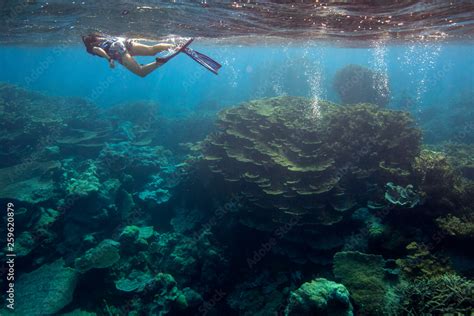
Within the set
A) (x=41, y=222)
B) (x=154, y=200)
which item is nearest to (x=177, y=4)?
(x=154, y=200)

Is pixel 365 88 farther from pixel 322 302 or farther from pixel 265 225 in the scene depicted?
pixel 322 302

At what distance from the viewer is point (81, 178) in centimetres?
1248

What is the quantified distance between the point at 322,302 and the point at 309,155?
5184 mm

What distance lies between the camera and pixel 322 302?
5.20 meters

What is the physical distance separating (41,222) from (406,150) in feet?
42.7

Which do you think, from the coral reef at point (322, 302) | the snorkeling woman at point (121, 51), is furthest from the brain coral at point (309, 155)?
the snorkeling woman at point (121, 51)

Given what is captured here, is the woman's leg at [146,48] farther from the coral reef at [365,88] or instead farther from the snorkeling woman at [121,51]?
the coral reef at [365,88]

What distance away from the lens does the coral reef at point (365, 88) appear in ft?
71.3

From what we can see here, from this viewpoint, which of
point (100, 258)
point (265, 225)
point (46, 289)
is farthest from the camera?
point (265, 225)

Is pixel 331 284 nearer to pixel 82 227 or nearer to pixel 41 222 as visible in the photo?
pixel 82 227

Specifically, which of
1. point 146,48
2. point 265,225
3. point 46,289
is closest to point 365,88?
point 265,225

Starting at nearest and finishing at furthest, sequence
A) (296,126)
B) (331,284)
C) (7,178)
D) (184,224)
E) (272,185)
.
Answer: (331,284) → (272,185) → (296,126) → (184,224) → (7,178)

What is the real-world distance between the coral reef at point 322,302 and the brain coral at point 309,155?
3090 mm

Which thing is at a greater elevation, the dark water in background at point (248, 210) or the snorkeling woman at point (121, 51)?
the snorkeling woman at point (121, 51)
